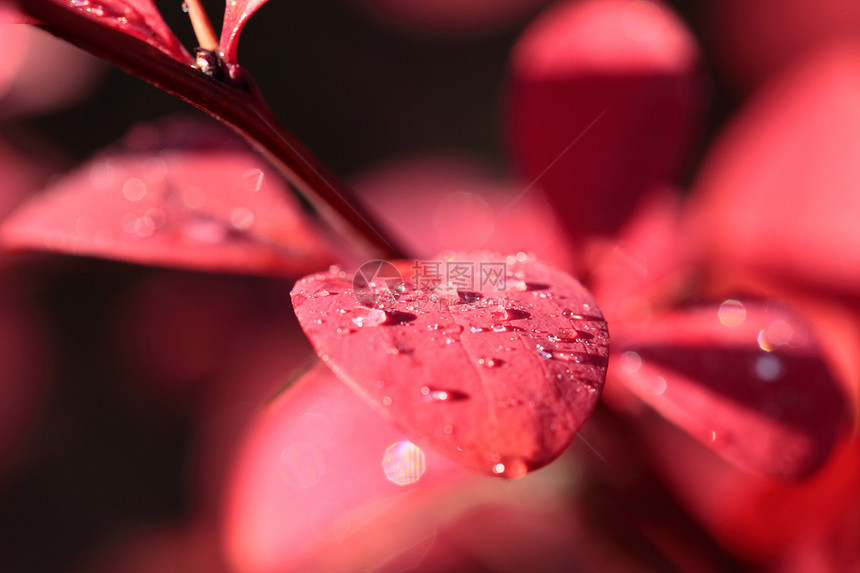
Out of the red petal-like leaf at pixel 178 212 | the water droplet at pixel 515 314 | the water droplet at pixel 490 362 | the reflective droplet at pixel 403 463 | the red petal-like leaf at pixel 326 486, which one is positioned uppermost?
the water droplet at pixel 490 362

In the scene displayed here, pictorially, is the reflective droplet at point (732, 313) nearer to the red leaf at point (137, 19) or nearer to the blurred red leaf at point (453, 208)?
the blurred red leaf at point (453, 208)

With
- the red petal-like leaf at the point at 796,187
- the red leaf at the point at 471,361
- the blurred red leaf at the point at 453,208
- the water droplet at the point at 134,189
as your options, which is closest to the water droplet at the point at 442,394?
the red leaf at the point at 471,361

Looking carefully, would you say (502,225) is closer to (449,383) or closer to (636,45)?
(636,45)

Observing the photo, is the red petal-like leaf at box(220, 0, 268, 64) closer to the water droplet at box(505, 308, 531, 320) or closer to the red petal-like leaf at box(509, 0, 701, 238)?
the water droplet at box(505, 308, 531, 320)

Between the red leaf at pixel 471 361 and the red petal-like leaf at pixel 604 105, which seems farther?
the red petal-like leaf at pixel 604 105

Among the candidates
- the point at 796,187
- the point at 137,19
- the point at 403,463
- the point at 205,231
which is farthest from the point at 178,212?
the point at 796,187

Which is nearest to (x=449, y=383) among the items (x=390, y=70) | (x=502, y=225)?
(x=502, y=225)

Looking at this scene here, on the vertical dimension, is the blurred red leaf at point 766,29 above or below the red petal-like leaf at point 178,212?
below
